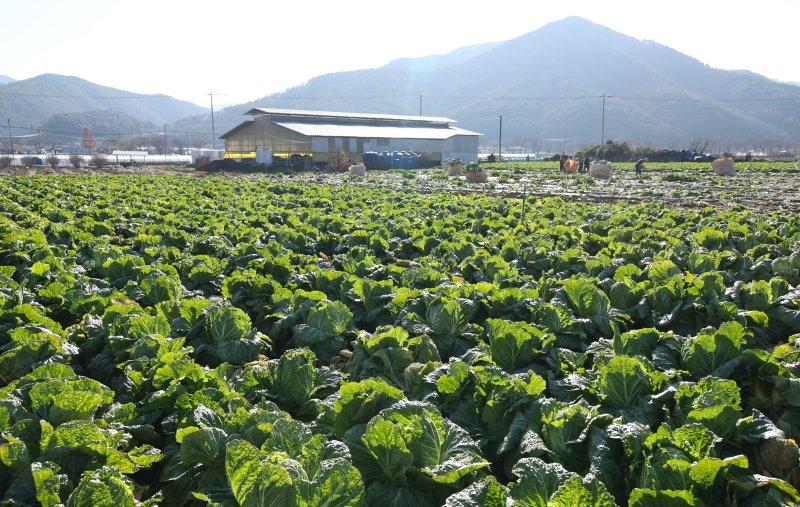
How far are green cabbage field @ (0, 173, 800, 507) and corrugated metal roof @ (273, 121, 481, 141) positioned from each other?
5336 cm

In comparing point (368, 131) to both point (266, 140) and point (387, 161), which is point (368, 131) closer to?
point (266, 140)

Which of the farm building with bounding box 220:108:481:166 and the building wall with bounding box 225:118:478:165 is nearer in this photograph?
the building wall with bounding box 225:118:478:165

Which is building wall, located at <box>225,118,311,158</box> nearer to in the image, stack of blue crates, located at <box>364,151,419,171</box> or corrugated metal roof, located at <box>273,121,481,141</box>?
corrugated metal roof, located at <box>273,121,481,141</box>

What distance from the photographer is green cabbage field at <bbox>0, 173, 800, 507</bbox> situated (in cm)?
293

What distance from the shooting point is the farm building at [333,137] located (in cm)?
6019

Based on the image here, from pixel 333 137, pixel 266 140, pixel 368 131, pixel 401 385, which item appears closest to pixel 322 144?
pixel 333 137

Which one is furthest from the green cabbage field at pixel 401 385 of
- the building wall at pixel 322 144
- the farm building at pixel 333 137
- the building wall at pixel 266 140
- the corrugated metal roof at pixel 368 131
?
the corrugated metal roof at pixel 368 131

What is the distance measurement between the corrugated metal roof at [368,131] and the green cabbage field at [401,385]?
175ft

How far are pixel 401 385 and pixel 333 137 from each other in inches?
2288

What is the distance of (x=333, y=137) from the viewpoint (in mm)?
60844

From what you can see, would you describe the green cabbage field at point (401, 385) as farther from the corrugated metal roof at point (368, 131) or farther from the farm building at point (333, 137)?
the corrugated metal roof at point (368, 131)

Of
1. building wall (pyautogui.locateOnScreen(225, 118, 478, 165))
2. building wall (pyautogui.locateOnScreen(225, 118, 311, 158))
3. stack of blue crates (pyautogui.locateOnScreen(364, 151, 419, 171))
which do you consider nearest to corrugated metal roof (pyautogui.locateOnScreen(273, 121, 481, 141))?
building wall (pyautogui.locateOnScreen(225, 118, 478, 165))

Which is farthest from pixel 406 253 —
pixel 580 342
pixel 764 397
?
pixel 764 397

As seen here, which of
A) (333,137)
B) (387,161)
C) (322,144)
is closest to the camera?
(387,161)
